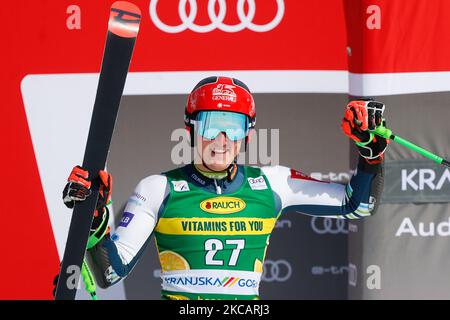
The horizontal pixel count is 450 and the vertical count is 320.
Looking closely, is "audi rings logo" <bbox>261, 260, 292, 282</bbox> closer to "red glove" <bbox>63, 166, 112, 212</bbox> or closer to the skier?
the skier

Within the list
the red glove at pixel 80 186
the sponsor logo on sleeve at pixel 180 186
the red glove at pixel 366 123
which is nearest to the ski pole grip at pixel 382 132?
the red glove at pixel 366 123

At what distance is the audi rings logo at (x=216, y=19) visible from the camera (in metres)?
5.75

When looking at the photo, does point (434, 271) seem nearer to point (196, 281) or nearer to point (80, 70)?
point (196, 281)

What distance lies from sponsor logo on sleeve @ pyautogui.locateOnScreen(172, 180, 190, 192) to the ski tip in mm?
789

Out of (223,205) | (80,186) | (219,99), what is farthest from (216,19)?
(80,186)

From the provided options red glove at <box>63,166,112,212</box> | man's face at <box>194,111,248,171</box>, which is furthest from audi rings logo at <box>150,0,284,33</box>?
red glove at <box>63,166,112,212</box>

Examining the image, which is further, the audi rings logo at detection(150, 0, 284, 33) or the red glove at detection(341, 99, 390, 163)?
the audi rings logo at detection(150, 0, 284, 33)

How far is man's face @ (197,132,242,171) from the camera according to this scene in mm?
4831

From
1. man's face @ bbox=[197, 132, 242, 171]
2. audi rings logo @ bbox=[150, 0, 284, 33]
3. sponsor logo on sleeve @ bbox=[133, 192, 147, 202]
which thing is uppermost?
audi rings logo @ bbox=[150, 0, 284, 33]

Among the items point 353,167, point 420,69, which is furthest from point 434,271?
point 420,69

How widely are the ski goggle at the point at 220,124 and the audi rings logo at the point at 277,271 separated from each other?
4.11ft

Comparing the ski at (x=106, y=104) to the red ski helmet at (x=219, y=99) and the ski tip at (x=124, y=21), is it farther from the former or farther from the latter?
the red ski helmet at (x=219, y=99)

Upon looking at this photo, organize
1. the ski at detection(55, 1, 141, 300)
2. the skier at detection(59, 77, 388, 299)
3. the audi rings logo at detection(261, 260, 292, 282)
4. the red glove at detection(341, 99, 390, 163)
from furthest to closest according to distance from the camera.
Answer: the audi rings logo at detection(261, 260, 292, 282) < the skier at detection(59, 77, 388, 299) < the red glove at detection(341, 99, 390, 163) < the ski at detection(55, 1, 141, 300)

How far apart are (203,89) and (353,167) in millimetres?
1215
